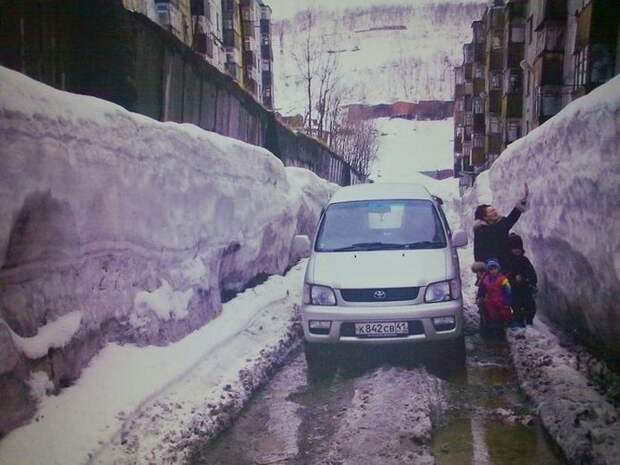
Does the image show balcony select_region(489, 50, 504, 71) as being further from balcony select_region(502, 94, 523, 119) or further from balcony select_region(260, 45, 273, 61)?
balcony select_region(260, 45, 273, 61)

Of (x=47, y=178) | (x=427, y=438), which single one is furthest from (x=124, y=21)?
(x=427, y=438)

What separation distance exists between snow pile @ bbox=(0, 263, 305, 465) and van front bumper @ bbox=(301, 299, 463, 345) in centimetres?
91

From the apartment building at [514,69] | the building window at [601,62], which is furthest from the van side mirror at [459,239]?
the apartment building at [514,69]

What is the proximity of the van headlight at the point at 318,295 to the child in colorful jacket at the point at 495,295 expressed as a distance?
78.7 inches

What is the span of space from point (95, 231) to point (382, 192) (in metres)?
3.99

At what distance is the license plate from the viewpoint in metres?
5.14

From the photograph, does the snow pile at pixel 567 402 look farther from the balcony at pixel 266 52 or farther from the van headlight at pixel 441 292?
the balcony at pixel 266 52

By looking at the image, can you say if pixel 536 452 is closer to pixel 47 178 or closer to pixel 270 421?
pixel 270 421

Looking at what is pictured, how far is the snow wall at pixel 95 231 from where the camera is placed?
3.35m

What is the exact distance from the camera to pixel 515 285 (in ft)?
20.4

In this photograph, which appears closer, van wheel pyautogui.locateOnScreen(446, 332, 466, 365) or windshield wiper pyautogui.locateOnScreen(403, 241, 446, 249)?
van wheel pyautogui.locateOnScreen(446, 332, 466, 365)

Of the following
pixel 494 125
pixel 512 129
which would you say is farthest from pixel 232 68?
pixel 494 125

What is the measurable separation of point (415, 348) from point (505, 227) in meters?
1.93

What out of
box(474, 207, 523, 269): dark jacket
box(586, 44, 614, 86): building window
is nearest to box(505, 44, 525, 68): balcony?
box(586, 44, 614, 86): building window
